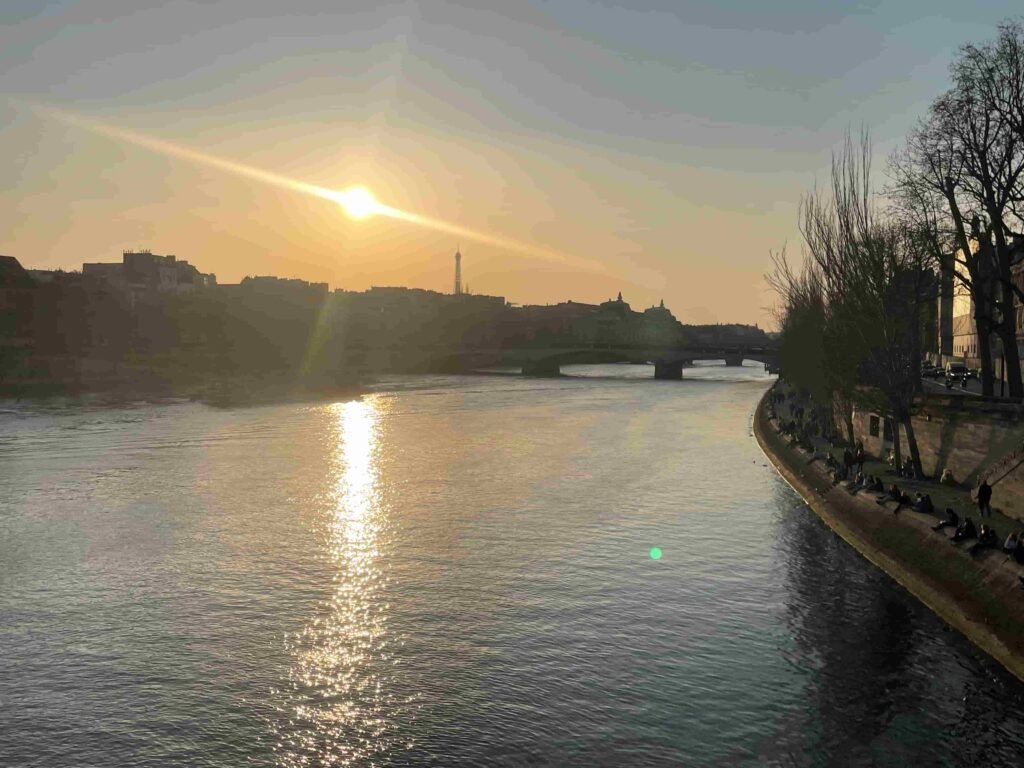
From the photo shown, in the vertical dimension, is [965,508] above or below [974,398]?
below

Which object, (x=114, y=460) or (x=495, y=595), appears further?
(x=114, y=460)

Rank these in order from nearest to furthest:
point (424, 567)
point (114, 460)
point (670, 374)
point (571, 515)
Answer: point (424, 567) < point (571, 515) < point (114, 460) < point (670, 374)

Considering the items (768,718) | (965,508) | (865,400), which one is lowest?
(768,718)

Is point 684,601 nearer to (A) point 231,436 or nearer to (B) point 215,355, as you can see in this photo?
A: (A) point 231,436

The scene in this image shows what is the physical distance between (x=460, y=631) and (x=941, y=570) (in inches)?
393

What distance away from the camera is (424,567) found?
22406 mm

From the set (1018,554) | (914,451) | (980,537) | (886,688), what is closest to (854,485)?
(914,451)

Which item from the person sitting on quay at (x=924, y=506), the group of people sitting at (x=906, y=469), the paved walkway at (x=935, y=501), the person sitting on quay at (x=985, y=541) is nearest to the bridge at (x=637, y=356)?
the paved walkway at (x=935, y=501)

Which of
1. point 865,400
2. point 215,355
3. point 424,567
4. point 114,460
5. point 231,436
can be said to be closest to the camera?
point 424,567

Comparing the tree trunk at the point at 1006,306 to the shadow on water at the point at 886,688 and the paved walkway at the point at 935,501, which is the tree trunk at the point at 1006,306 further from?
the shadow on water at the point at 886,688

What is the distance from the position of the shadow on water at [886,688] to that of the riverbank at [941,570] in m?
0.32

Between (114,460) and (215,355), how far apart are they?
214 feet

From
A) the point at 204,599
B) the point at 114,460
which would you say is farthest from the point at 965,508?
the point at 114,460

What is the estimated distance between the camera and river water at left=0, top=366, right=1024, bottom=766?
13250 millimetres
